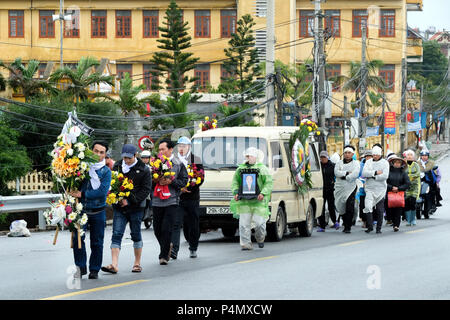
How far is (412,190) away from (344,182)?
9.66 feet

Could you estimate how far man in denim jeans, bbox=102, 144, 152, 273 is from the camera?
13.5 metres

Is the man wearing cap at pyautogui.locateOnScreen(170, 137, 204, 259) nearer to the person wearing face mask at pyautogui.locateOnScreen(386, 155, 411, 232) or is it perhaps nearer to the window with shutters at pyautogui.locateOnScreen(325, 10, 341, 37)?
the person wearing face mask at pyautogui.locateOnScreen(386, 155, 411, 232)

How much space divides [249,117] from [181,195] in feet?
133

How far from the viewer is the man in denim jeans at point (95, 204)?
1272 cm

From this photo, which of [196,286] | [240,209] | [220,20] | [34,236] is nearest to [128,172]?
[196,286]

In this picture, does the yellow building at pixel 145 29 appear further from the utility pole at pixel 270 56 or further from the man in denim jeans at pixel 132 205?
the man in denim jeans at pixel 132 205

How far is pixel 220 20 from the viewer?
75.9 m

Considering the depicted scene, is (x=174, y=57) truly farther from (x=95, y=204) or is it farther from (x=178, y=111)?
(x=95, y=204)

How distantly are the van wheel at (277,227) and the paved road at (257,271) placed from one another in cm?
34

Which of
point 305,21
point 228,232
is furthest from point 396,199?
point 305,21

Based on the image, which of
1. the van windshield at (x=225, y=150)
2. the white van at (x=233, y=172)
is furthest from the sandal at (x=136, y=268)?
the van windshield at (x=225, y=150)

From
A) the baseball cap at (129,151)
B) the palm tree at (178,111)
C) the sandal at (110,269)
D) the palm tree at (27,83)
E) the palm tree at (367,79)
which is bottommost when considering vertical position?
the sandal at (110,269)

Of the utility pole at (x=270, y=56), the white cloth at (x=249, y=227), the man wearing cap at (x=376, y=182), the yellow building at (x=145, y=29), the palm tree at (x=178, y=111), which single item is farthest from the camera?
the yellow building at (x=145, y=29)

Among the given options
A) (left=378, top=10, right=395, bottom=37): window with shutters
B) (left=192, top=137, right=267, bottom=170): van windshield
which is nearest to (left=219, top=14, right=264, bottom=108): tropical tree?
(left=378, top=10, right=395, bottom=37): window with shutters
